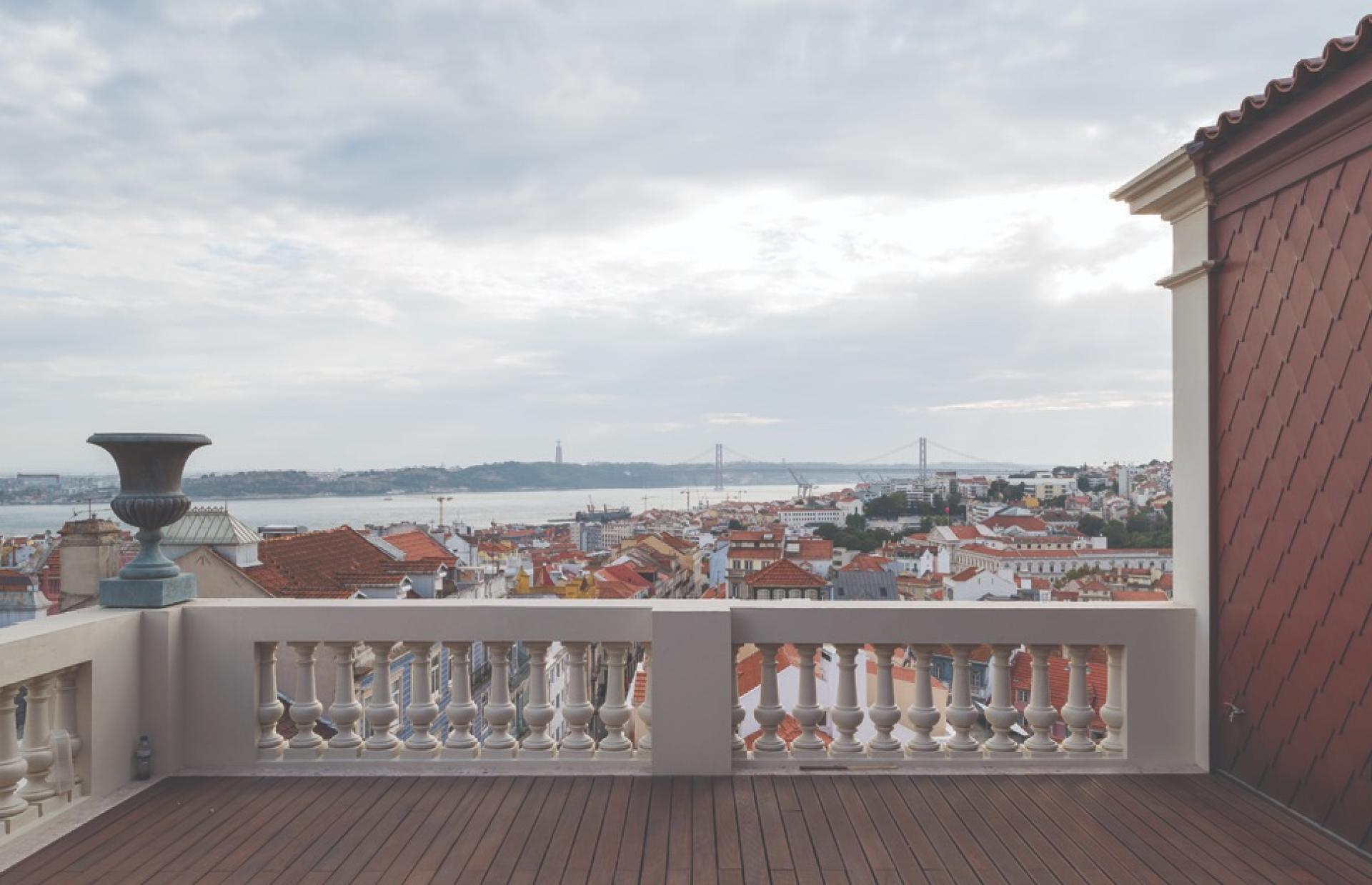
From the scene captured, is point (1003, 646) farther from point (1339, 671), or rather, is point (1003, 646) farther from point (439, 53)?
point (439, 53)

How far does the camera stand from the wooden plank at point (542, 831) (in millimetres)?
2262

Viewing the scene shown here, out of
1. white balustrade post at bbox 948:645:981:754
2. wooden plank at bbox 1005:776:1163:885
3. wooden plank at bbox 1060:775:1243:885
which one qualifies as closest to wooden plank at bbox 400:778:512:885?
white balustrade post at bbox 948:645:981:754

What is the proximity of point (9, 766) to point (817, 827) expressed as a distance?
8.41 ft

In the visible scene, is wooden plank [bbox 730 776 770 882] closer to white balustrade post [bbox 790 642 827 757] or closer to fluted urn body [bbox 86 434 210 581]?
white balustrade post [bbox 790 642 827 757]

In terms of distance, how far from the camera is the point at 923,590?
391 inches

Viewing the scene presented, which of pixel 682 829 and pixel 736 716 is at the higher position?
pixel 736 716

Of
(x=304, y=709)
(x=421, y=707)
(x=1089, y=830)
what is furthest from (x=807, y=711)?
(x=304, y=709)

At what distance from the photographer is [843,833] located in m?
2.50

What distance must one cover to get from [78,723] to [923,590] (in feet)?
29.3

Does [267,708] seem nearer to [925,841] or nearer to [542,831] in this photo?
[542,831]

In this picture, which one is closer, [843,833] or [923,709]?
[843,833]

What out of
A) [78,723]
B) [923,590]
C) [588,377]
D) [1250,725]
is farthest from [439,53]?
[588,377]

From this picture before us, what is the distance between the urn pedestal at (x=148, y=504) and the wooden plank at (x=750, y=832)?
7.57ft

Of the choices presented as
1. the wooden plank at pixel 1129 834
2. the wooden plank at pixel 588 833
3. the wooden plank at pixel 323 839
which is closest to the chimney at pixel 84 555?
the wooden plank at pixel 323 839
